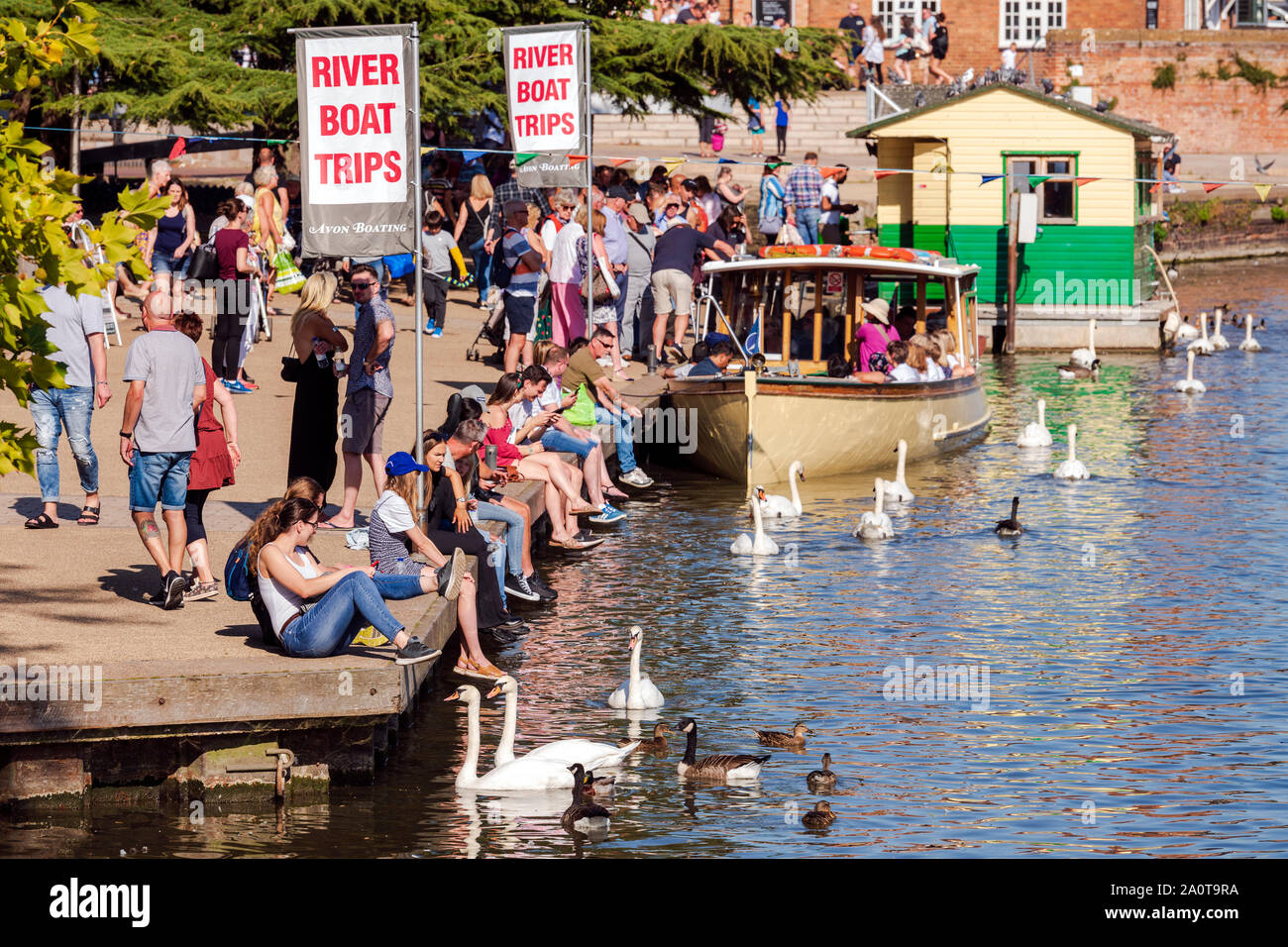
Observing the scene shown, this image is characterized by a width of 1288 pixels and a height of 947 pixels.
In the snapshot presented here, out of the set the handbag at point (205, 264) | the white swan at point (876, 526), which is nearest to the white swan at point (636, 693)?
the white swan at point (876, 526)

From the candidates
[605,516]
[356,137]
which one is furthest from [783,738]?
[605,516]

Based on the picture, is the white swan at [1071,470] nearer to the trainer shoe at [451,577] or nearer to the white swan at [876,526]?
the white swan at [876,526]

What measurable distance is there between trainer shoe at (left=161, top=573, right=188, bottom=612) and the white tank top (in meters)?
1.23

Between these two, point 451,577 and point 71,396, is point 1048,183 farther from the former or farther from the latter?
point 451,577

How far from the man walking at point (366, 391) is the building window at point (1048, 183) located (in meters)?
19.7

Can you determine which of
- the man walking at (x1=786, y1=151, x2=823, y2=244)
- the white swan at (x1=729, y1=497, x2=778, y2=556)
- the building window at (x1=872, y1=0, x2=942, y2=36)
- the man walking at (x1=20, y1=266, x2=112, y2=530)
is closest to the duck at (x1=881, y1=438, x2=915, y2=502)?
the white swan at (x1=729, y1=497, x2=778, y2=556)

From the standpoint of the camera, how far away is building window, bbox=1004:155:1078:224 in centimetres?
3206

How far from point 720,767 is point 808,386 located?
9.39 meters

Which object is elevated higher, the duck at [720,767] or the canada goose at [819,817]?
the duck at [720,767]

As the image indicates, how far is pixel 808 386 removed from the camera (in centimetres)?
1950

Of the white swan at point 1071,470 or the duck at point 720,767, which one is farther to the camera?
the white swan at point 1071,470

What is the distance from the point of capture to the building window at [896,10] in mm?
57469

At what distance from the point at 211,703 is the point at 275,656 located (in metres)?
0.51

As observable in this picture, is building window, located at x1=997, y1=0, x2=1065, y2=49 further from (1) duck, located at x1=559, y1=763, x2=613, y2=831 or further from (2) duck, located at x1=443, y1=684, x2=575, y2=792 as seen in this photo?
(1) duck, located at x1=559, y1=763, x2=613, y2=831
